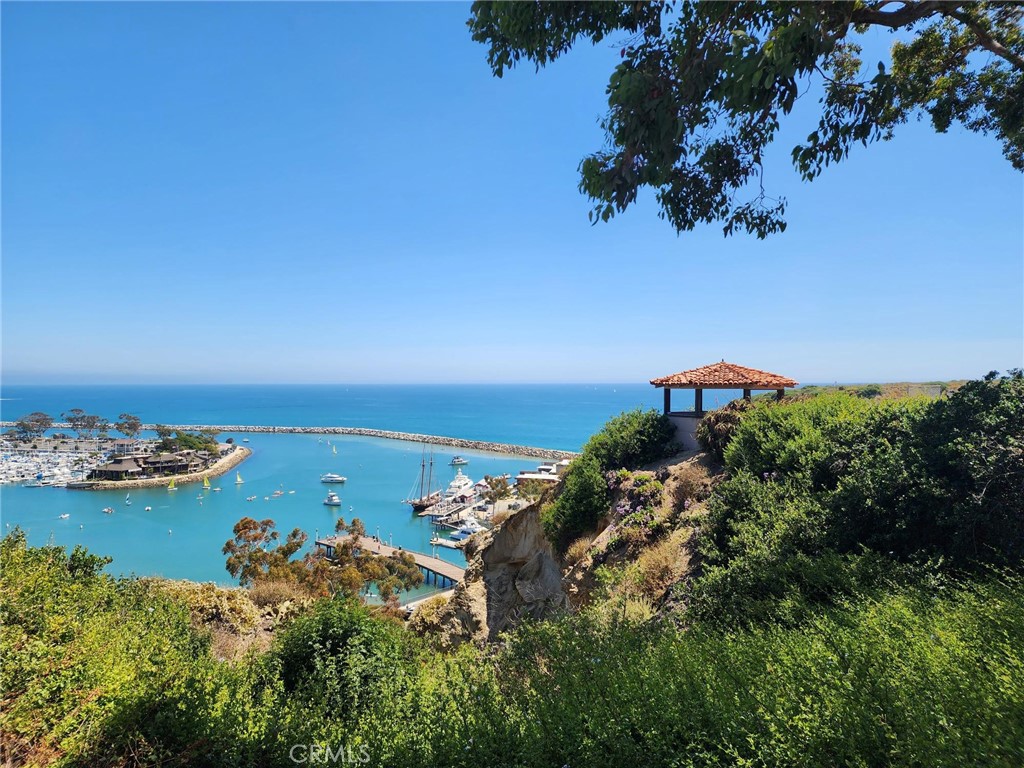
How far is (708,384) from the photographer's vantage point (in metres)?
12.5

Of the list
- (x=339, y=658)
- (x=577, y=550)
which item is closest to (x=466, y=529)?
(x=577, y=550)

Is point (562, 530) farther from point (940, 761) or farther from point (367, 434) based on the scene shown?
point (367, 434)

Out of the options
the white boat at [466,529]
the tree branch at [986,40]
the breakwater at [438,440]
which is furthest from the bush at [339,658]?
the breakwater at [438,440]

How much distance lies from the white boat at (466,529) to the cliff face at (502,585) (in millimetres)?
26981

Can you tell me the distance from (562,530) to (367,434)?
102 m

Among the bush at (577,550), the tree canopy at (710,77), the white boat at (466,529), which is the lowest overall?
the white boat at (466,529)

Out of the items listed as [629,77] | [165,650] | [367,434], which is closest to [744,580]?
[629,77]

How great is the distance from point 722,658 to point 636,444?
28.4ft

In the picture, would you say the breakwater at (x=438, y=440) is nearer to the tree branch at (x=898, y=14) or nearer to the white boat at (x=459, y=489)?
the white boat at (x=459, y=489)

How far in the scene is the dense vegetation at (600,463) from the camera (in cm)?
1129

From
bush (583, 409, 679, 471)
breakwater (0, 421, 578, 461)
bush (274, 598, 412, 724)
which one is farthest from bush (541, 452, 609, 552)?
breakwater (0, 421, 578, 461)

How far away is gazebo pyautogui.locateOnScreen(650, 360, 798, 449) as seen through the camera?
39.8ft

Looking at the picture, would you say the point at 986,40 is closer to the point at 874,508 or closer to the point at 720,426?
the point at 874,508

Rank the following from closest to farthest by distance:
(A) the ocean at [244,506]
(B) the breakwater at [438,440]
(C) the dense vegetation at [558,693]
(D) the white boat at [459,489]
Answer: (C) the dense vegetation at [558,693], (A) the ocean at [244,506], (D) the white boat at [459,489], (B) the breakwater at [438,440]
